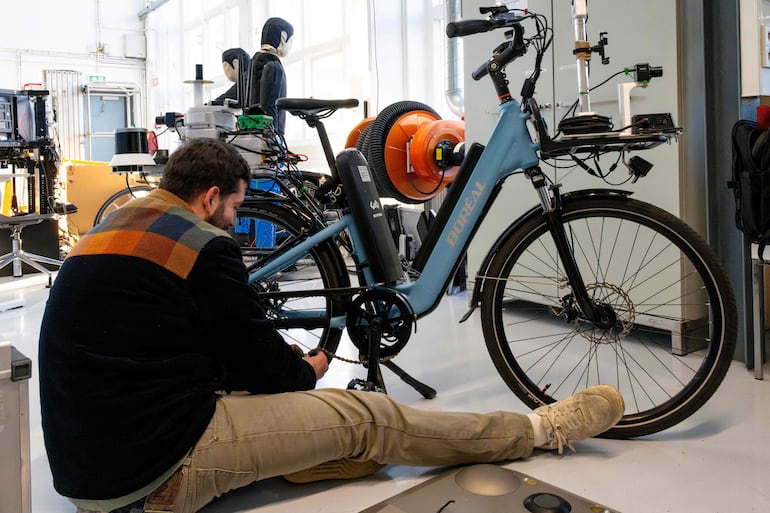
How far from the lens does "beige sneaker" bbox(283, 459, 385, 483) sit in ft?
5.01

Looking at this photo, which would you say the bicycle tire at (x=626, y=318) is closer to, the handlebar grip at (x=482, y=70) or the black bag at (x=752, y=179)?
the black bag at (x=752, y=179)

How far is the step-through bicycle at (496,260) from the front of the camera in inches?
67.6

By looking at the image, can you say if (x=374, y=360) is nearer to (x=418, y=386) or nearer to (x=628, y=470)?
(x=418, y=386)

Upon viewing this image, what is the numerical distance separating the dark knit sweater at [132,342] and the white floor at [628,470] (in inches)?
12.3

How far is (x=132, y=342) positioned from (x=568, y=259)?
3.80 ft

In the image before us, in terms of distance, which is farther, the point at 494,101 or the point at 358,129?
the point at 358,129

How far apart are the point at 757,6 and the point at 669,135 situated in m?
0.97

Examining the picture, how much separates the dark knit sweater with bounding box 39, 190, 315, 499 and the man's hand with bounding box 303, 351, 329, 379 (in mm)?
354

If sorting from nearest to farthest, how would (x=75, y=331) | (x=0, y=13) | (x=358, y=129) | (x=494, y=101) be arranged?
1. (x=75, y=331)
2. (x=494, y=101)
3. (x=358, y=129)
4. (x=0, y=13)

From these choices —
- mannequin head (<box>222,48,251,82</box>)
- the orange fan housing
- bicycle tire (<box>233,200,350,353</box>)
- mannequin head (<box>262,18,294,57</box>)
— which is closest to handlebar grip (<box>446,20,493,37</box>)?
bicycle tire (<box>233,200,350,353</box>)

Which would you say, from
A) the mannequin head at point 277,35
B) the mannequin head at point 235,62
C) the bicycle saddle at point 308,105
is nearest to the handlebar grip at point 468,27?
the bicycle saddle at point 308,105

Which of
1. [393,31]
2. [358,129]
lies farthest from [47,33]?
[358,129]

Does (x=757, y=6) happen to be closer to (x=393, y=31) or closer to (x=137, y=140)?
(x=393, y=31)

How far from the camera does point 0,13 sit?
400 inches
